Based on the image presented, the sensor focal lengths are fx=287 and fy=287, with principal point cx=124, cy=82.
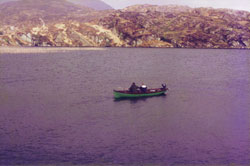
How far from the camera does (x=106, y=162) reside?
89.6ft

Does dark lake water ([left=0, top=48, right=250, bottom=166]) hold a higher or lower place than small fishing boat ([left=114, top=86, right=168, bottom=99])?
lower

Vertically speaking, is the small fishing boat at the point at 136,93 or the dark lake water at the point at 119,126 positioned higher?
the small fishing boat at the point at 136,93

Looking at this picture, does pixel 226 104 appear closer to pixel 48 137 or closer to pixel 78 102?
pixel 78 102

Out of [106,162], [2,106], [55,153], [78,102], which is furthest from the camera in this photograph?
[78,102]

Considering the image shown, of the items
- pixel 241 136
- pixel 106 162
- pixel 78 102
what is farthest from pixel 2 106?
pixel 241 136

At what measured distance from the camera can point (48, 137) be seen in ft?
109

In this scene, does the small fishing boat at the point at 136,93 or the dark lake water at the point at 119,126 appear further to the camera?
the small fishing boat at the point at 136,93

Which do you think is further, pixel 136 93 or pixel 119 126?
pixel 136 93

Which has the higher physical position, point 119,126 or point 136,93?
point 136,93

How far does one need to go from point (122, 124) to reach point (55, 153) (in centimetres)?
1184

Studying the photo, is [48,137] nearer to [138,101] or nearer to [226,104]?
[138,101]

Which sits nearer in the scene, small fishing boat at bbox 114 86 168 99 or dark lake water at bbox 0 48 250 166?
dark lake water at bbox 0 48 250 166

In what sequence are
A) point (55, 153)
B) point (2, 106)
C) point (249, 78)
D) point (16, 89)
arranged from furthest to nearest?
point (249, 78), point (16, 89), point (2, 106), point (55, 153)

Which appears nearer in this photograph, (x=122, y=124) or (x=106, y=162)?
(x=106, y=162)
